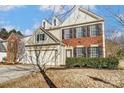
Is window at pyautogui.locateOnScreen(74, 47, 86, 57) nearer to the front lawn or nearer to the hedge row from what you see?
the hedge row

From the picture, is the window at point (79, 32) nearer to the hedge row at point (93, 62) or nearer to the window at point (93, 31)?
the window at point (93, 31)

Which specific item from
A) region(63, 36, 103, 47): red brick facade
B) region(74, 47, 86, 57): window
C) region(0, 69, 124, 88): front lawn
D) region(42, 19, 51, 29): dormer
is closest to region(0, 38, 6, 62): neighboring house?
region(0, 69, 124, 88): front lawn

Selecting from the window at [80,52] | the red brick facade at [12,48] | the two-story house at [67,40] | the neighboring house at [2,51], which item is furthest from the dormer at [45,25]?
the neighboring house at [2,51]

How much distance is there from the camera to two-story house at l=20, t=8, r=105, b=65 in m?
10.3

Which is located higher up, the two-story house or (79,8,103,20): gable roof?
(79,8,103,20): gable roof

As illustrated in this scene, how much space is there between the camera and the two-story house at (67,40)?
10.3m

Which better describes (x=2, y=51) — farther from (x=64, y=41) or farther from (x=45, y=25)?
(x=64, y=41)

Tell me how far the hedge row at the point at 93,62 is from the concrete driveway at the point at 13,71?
52.0 inches

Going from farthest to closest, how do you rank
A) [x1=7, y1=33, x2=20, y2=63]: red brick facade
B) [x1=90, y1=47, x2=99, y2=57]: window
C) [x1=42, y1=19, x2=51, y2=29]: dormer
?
[x1=7, y1=33, x2=20, y2=63]: red brick facade → [x1=90, y1=47, x2=99, y2=57]: window → [x1=42, y1=19, x2=51, y2=29]: dormer

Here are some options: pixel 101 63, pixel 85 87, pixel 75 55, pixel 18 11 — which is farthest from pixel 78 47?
pixel 18 11

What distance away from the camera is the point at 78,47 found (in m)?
10.8

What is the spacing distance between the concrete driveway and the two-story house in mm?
383
